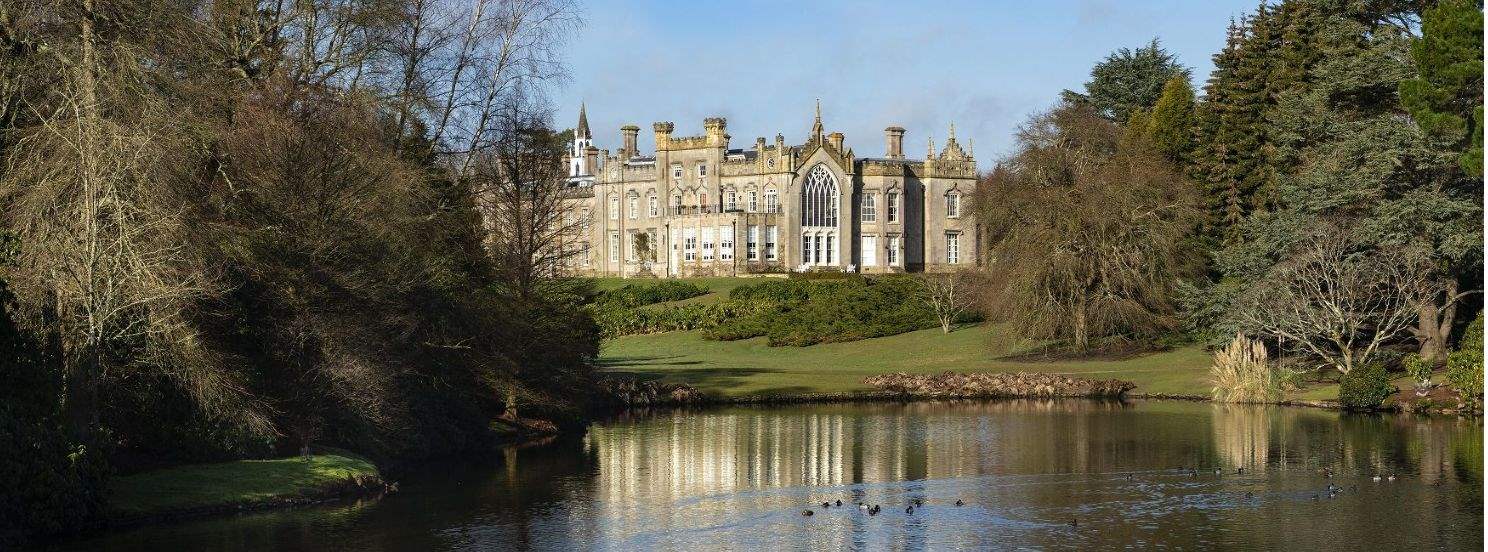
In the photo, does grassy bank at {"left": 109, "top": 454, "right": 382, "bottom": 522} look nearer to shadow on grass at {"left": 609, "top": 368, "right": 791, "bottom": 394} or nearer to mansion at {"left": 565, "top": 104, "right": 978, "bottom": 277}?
shadow on grass at {"left": 609, "top": 368, "right": 791, "bottom": 394}

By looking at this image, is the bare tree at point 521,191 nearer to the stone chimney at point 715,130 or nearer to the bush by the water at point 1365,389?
the bush by the water at point 1365,389

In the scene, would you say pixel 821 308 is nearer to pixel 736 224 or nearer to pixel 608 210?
pixel 736 224

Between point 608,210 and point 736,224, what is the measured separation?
1012cm

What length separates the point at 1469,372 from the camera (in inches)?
1361

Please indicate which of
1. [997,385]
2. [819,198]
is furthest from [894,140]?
[997,385]

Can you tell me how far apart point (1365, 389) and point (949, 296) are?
26.6 meters

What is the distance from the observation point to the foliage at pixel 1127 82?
3000 inches

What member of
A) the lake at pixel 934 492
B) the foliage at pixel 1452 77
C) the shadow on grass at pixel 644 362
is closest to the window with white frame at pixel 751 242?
the shadow on grass at pixel 644 362

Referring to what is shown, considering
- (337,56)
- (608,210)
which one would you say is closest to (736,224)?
(608,210)

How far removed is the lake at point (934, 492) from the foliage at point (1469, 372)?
116 centimetres

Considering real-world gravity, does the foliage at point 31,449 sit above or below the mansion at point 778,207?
below

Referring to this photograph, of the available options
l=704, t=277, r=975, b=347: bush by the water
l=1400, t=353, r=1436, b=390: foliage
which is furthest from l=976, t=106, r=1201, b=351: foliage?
l=1400, t=353, r=1436, b=390: foliage

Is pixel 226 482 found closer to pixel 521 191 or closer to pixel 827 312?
pixel 521 191

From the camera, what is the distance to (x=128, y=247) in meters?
19.3
